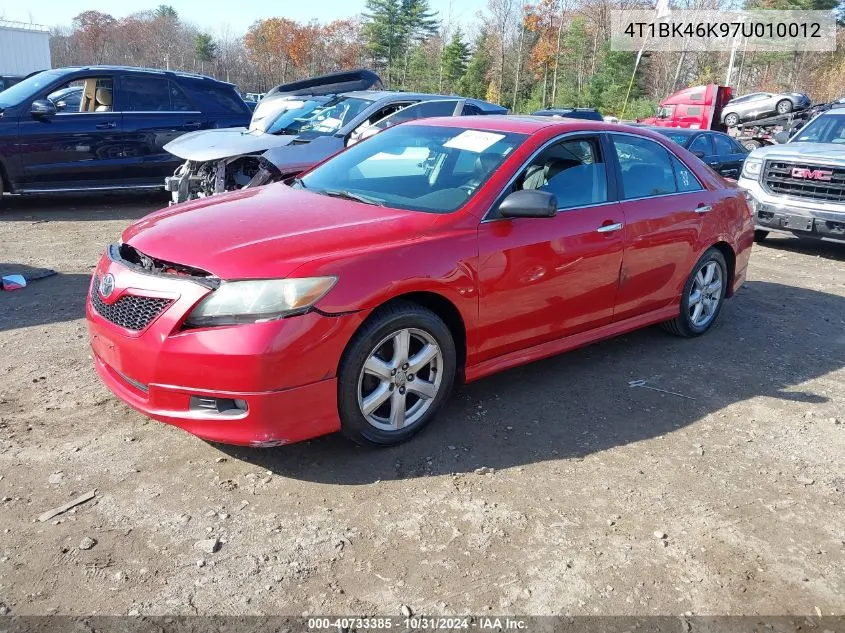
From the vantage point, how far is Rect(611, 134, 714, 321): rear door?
188 inches

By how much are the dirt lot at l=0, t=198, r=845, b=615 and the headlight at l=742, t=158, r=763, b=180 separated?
5628mm

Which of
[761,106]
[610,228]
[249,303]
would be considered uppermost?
[761,106]

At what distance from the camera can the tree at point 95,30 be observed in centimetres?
6744

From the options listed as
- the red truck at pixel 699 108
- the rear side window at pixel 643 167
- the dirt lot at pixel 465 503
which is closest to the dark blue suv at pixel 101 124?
the dirt lot at pixel 465 503

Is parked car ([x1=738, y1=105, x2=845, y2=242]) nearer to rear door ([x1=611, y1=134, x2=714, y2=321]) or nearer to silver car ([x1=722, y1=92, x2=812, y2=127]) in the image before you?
rear door ([x1=611, y1=134, x2=714, y2=321])

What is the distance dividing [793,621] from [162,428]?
2979 millimetres

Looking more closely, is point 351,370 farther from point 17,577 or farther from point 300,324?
point 17,577

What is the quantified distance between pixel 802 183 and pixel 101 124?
9.23 m

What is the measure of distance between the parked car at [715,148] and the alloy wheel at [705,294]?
21.8 feet

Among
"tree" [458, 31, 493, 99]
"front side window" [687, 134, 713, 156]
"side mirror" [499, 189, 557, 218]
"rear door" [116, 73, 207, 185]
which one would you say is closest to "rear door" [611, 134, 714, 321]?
"side mirror" [499, 189, 557, 218]

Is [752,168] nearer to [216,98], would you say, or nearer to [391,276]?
[216,98]

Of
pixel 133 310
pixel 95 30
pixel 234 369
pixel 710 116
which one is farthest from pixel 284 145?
pixel 95 30

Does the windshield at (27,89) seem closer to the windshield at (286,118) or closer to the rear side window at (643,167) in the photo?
the windshield at (286,118)

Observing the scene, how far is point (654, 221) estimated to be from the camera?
4887mm
